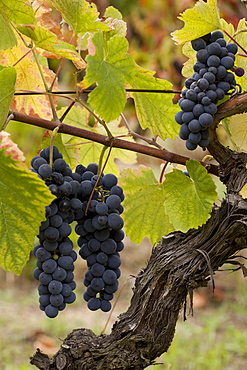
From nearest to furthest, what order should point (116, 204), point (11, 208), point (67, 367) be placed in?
point (11, 208), point (116, 204), point (67, 367)

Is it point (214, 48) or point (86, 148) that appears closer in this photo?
point (214, 48)

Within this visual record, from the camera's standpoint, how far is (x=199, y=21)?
83 cm

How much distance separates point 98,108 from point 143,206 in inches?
13.7

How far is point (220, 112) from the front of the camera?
854 mm

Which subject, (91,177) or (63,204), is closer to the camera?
(63,204)

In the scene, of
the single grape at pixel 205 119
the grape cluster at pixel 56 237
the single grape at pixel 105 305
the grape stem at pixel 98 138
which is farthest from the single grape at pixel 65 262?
the single grape at pixel 205 119

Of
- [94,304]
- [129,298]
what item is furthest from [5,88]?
[129,298]

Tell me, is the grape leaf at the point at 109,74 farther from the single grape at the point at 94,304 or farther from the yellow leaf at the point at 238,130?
the single grape at the point at 94,304

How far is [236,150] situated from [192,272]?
0.27 meters

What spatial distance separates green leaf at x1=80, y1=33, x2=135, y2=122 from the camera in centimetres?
76

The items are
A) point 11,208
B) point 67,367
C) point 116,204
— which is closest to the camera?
point 11,208

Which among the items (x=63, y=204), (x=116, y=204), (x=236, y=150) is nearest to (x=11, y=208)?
(x=63, y=204)

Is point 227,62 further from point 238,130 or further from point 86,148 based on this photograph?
point 86,148

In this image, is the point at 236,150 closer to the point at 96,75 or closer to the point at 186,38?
the point at 186,38
